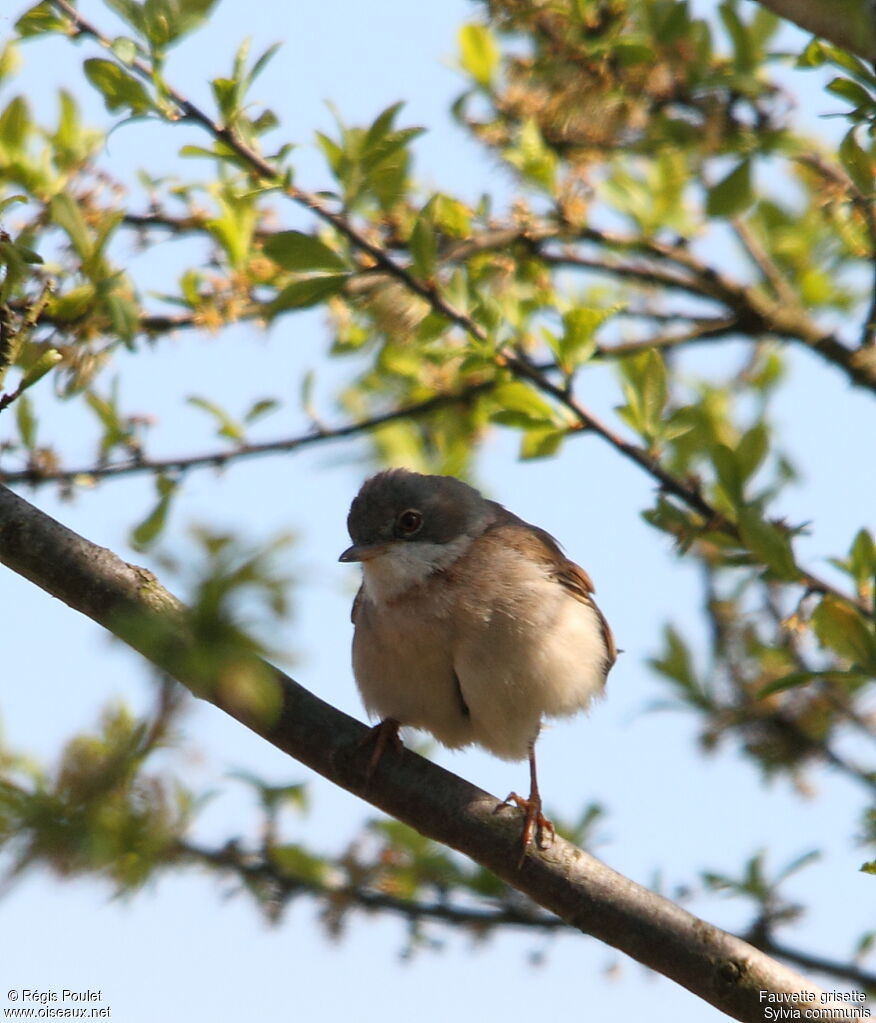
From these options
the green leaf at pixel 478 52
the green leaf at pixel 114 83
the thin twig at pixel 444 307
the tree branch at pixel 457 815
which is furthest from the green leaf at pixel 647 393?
the green leaf at pixel 114 83

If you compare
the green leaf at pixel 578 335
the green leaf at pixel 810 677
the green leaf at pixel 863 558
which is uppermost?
the green leaf at pixel 578 335

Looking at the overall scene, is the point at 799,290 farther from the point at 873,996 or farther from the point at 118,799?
the point at 118,799

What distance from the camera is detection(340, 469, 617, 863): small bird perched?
4750 millimetres

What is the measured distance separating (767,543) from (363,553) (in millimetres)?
1890

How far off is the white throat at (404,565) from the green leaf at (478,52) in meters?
2.06

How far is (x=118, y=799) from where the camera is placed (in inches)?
83.7

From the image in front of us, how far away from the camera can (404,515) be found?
535 centimetres

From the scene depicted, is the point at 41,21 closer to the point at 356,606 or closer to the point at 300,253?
the point at 300,253

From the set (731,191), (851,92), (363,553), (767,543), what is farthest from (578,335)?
(851,92)

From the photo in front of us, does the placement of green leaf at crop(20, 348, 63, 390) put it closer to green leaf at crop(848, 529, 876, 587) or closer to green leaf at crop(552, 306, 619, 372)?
green leaf at crop(552, 306, 619, 372)

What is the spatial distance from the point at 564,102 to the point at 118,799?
3.80 m

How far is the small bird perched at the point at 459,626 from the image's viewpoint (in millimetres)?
4750

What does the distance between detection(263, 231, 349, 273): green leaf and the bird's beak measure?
4.75 feet

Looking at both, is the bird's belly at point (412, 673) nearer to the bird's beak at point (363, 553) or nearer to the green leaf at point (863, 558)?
the bird's beak at point (363, 553)
